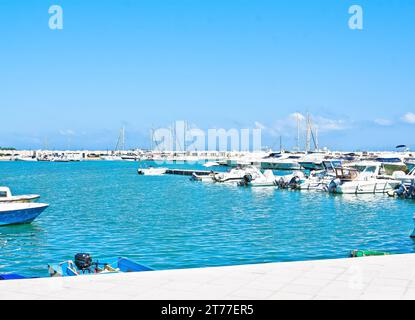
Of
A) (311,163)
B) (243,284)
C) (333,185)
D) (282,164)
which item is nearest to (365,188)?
(333,185)

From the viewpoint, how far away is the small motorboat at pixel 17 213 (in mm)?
26203

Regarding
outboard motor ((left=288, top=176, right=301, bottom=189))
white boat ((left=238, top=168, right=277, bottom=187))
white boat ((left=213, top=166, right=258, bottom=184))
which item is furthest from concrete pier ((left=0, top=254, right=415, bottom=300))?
white boat ((left=213, top=166, right=258, bottom=184))

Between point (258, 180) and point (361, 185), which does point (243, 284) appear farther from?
point (258, 180)

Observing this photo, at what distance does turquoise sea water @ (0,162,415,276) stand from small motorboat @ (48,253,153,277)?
3.52 meters

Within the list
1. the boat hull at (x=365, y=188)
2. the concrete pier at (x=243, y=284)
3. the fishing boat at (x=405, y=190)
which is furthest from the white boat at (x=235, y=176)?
the concrete pier at (x=243, y=284)

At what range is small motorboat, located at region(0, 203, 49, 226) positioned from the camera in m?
26.2

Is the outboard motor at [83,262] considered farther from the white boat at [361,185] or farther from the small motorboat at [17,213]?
the white boat at [361,185]

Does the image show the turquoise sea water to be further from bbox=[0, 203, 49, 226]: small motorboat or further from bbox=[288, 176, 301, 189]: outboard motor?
bbox=[288, 176, 301, 189]: outboard motor

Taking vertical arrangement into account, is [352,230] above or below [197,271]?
below

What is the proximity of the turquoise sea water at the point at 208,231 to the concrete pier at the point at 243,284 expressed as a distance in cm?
823
